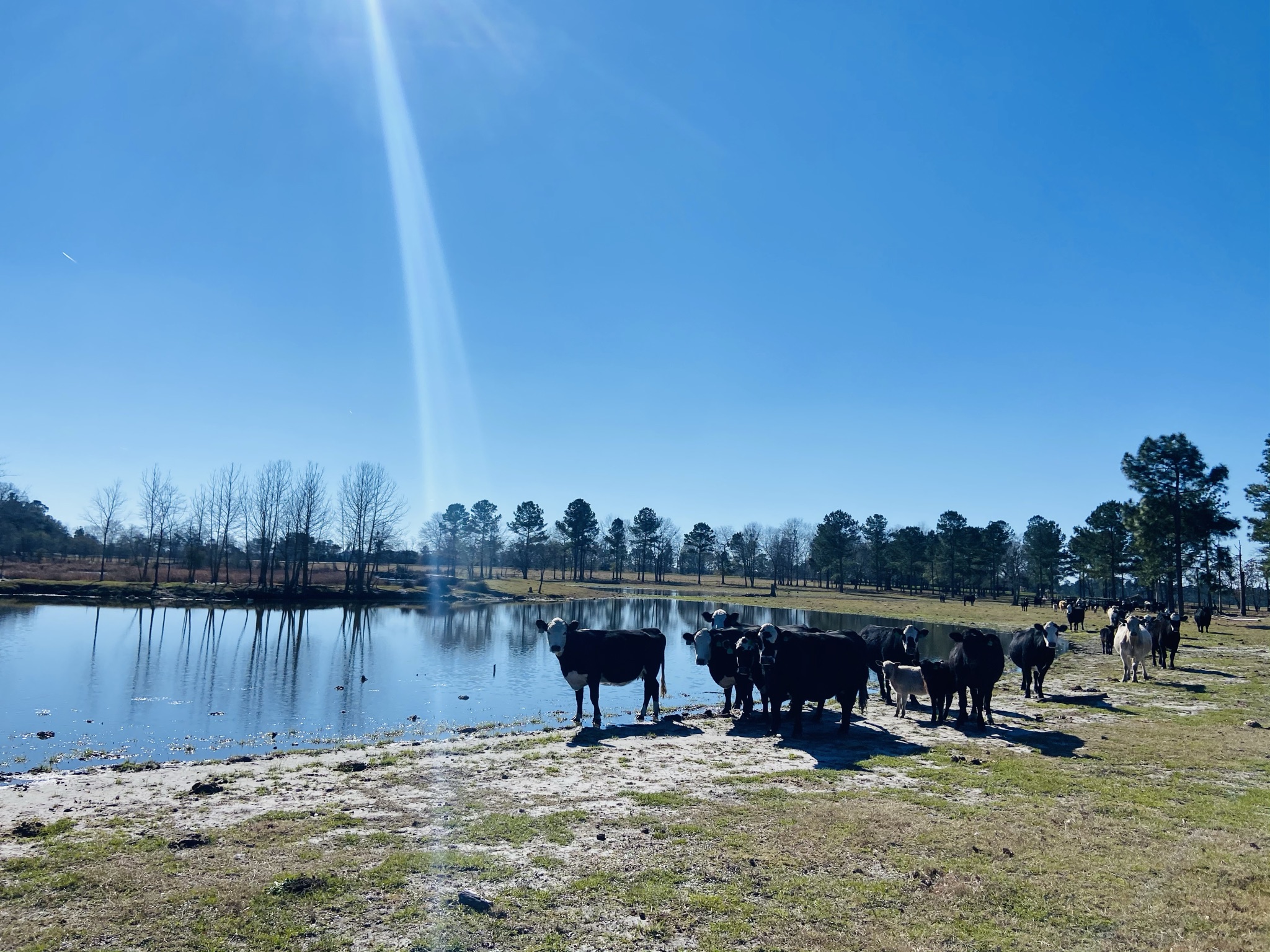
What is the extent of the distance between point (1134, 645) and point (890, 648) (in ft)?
28.9

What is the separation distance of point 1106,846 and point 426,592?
73842mm

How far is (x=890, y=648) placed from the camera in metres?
20.7

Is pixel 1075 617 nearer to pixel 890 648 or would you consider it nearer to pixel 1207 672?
pixel 1207 672

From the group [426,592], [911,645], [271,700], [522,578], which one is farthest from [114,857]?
[522,578]

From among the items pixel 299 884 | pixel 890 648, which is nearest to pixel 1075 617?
pixel 890 648

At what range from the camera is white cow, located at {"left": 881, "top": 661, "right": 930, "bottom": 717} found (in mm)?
16859

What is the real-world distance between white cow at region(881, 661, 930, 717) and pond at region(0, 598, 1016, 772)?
6152 millimetres

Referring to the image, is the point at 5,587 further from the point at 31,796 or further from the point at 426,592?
the point at 31,796

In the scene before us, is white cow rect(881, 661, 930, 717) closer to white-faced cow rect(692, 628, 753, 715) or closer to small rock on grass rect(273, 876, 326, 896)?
white-faced cow rect(692, 628, 753, 715)

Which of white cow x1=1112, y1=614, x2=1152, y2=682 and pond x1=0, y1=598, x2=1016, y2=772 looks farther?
white cow x1=1112, y1=614, x2=1152, y2=682

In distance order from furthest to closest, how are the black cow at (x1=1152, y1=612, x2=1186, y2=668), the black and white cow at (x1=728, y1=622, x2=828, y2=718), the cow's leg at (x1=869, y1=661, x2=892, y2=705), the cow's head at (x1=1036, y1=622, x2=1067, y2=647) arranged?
the black cow at (x1=1152, y1=612, x2=1186, y2=668), the cow's head at (x1=1036, y1=622, x2=1067, y2=647), the cow's leg at (x1=869, y1=661, x2=892, y2=705), the black and white cow at (x1=728, y1=622, x2=828, y2=718)

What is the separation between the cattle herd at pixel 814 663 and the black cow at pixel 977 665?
2 centimetres

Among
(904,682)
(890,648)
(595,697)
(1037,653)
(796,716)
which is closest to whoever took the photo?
(796,716)

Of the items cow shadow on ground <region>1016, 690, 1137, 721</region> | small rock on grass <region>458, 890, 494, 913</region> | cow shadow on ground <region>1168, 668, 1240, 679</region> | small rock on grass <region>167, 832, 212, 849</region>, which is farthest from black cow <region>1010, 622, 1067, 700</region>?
small rock on grass <region>167, 832, 212, 849</region>
